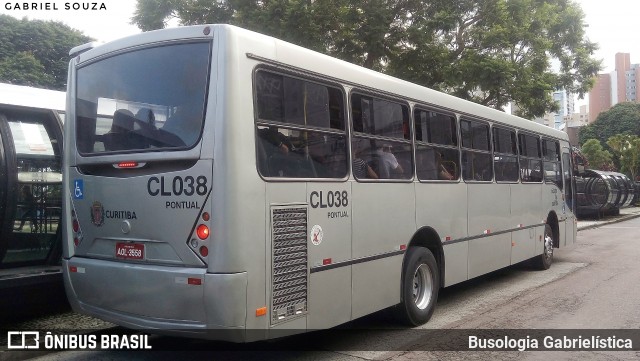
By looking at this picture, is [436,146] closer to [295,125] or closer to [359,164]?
[359,164]

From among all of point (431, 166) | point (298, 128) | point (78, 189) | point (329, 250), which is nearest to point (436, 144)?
point (431, 166)

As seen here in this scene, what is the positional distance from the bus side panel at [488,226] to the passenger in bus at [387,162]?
2.16 metres

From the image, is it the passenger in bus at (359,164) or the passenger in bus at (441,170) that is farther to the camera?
the passenger in bus at (441,170)

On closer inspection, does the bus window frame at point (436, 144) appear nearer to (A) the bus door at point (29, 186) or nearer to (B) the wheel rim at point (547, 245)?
(A) the bus door at point (29, 186)

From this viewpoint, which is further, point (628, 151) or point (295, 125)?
point (628, 151)

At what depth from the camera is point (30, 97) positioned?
6883mm

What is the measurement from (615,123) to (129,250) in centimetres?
8057

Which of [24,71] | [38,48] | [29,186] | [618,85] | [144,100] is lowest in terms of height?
[29,186]

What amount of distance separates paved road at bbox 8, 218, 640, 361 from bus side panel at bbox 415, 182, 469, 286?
2.17 ft

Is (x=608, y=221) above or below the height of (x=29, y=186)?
below

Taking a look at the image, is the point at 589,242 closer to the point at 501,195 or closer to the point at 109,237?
the point at 501,195

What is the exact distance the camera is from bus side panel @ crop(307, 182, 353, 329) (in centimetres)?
516

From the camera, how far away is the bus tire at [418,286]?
668 centimetres

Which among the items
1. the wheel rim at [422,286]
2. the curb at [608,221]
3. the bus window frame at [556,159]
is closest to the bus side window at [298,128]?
the wheel rim at [422,286]
